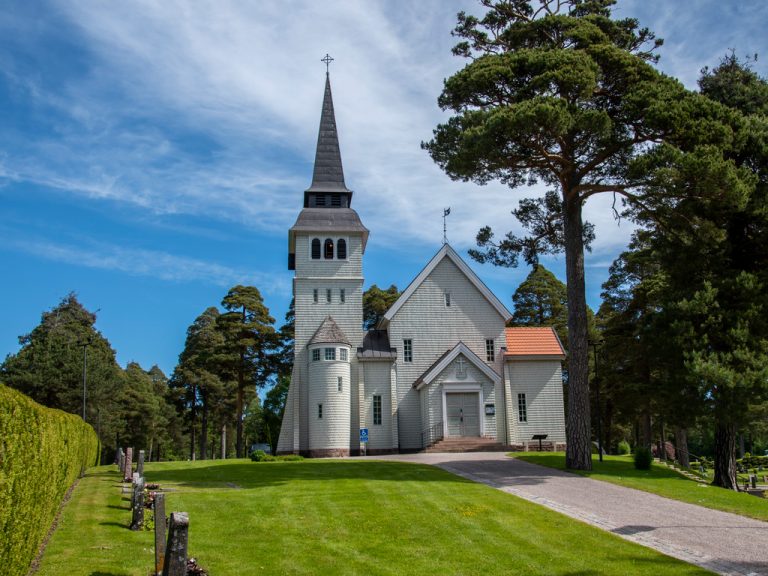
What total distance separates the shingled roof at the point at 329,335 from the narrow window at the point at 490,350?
7314mm

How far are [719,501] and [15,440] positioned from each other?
53.1ft

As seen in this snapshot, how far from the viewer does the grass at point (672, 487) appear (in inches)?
664

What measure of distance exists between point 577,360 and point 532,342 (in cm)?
1408

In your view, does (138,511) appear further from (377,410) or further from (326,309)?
(326,309)

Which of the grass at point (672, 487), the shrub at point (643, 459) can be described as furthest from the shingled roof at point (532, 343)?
the shrub at point (643, 459)

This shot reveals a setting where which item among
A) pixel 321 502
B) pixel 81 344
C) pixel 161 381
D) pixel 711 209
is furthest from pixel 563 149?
pixel 161 381

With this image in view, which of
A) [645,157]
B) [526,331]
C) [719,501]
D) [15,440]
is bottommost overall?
[719,501]

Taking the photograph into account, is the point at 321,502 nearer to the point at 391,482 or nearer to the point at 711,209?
the point at 391,482

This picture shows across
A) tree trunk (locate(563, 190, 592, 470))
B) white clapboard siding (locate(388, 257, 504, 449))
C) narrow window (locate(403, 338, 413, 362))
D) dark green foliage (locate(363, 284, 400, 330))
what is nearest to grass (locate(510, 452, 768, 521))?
tree trunk (locate(563, 190, 592, 470))

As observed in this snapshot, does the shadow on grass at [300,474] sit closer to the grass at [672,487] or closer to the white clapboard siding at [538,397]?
the grass at [672,487]

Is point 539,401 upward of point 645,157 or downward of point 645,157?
downward

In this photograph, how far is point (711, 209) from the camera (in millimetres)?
23281

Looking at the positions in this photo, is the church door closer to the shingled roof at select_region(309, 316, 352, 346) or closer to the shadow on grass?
the shingled roof at select_region(309, 316, 352, 346)

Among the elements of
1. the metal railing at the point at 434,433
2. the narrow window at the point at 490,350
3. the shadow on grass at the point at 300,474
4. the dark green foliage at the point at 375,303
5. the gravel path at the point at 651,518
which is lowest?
the gravel path at the point at 651,518
